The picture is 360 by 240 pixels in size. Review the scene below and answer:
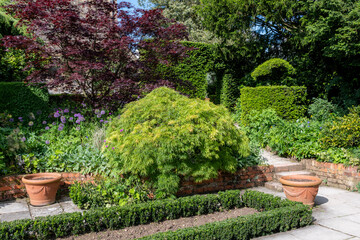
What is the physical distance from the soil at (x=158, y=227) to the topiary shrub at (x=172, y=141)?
2.15ft

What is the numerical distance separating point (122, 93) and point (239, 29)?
770 cm

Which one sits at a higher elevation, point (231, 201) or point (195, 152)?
point (195, 152)

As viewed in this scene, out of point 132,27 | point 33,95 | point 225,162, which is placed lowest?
point 225,162

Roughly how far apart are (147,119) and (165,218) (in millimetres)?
1765

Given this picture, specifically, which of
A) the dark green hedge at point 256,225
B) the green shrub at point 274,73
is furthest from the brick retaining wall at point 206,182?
the green shrub at point 274,73

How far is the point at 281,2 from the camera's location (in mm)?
A: 12102

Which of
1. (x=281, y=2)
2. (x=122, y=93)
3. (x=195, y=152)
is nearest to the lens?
(x=195, y=152)

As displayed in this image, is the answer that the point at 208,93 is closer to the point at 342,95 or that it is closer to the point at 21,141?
the point at 342,95

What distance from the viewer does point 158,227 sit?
416 cm

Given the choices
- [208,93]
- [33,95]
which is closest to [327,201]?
[33,95]

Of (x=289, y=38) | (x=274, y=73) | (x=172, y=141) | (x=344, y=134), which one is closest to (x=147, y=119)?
(x=172, y=141)

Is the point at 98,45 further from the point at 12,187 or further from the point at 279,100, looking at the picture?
the point at 279,100

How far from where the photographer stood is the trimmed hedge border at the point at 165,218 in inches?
145

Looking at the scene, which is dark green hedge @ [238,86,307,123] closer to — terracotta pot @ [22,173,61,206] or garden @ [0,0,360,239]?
garden @ [0,0,360,239]
